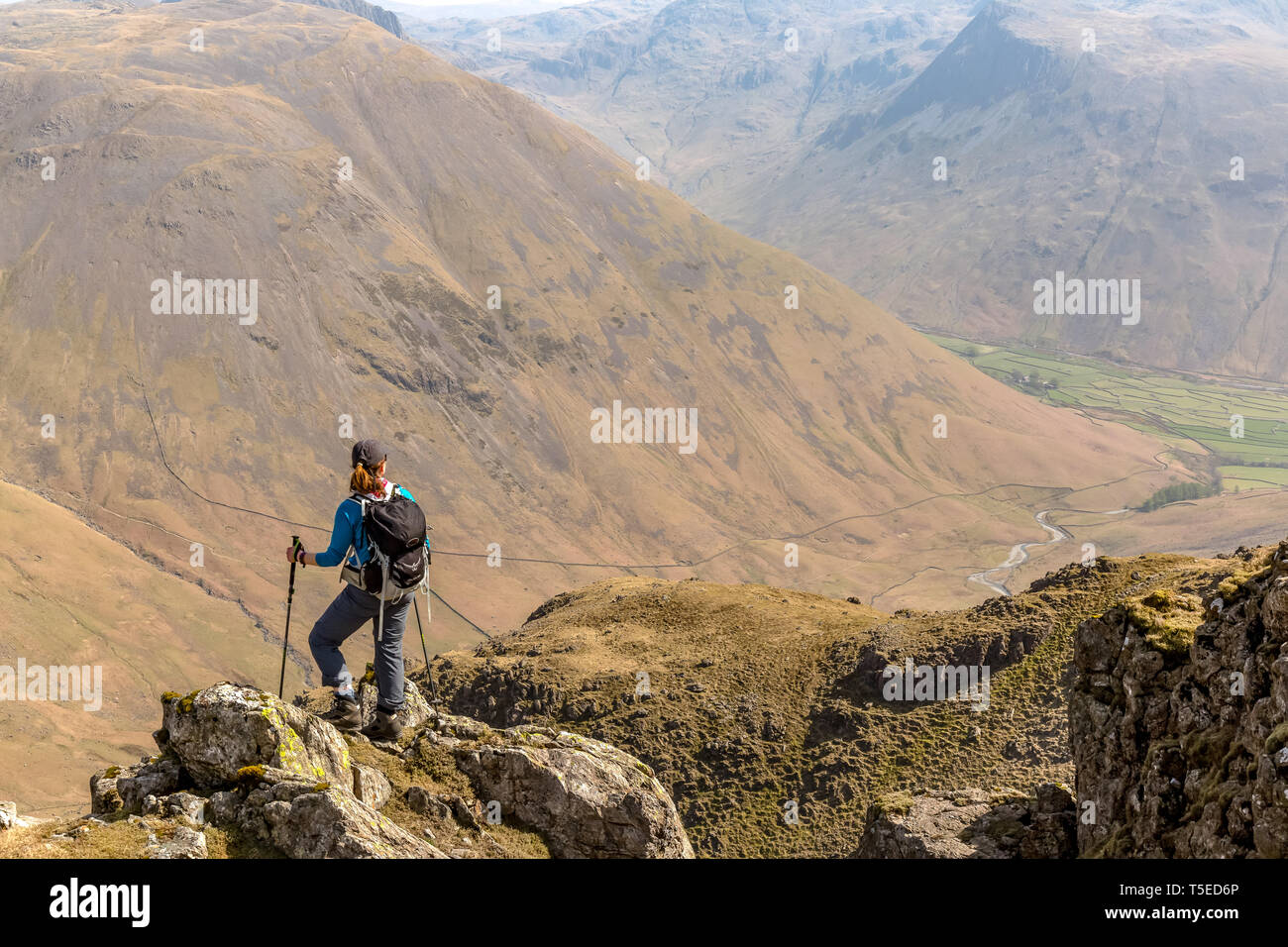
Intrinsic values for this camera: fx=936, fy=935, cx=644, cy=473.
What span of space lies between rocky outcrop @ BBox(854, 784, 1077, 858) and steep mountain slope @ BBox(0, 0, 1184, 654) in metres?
78.1

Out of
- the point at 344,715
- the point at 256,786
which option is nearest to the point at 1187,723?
the point at 344,715

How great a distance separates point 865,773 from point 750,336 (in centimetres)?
13735

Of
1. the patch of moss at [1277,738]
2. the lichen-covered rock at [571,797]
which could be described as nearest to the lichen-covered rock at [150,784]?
the lichen-covered rock at [571,797]

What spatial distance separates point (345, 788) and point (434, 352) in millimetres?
122431

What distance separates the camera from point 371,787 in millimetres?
14727

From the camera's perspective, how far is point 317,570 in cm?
9762

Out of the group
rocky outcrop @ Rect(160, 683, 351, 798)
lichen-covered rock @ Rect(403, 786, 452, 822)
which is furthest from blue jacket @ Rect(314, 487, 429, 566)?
lichen-covered rock @ Rect(403, 786, 452, 822)

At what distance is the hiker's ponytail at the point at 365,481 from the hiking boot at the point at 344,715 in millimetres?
4304

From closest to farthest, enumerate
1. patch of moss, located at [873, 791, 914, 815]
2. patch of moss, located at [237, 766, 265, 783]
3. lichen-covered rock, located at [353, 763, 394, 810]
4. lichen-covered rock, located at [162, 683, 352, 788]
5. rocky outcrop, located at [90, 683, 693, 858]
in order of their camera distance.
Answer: rocky outcrop, located at [90, 683, 693, 858]
patch of moss, located at [237, 766, 265, 783]
lichen-covered rock, located at [162, 683, 352, 788]
lichen-covered rock, located at [353, 763, 394, 810]
patch of moss, located at [873, 791, 914, 815]

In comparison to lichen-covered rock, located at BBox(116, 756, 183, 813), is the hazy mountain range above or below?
above

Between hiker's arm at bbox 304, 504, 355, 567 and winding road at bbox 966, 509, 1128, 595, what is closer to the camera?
hiker's arm at bbox 304, 504, 355, 567

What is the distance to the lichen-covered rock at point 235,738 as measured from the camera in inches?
523

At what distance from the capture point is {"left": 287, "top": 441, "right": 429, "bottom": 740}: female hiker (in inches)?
521

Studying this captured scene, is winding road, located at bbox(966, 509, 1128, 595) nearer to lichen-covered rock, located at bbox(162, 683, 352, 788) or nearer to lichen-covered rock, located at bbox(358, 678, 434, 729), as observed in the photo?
lichen-covered rock, located at bbox(358, 678, 434, 729)
